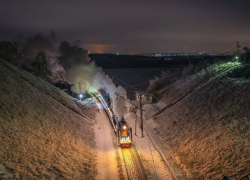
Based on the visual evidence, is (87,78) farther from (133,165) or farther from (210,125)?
(133,165)

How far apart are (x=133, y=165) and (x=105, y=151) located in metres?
5.04

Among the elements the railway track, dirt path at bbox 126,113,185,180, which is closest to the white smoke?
dirt path at bbox 126,113,185,180

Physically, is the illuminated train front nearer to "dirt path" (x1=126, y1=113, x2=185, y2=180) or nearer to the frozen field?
"dirt path" (x1=126, y1=113, x2=185, y2=180)

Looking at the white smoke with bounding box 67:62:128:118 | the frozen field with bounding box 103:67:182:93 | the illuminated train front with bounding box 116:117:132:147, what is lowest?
the illuminated train front with bounding box 116:117:132:147

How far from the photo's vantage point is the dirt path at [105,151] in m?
20.1

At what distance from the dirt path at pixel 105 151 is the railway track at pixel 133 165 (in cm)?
123

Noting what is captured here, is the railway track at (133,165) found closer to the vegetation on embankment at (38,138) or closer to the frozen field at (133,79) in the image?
the vegetation on embankment at (38,138)

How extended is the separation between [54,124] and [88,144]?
16.5 ft

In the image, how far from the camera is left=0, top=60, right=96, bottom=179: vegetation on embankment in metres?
16.4

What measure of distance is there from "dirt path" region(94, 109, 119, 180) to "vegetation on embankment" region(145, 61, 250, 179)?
23.1 feet

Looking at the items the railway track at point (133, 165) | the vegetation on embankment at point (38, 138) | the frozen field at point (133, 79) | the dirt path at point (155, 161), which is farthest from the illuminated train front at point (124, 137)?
the frozen field at point (133, 79)

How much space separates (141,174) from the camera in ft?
64.5

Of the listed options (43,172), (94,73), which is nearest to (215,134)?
(43,172)

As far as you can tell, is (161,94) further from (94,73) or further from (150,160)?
(150,160)
